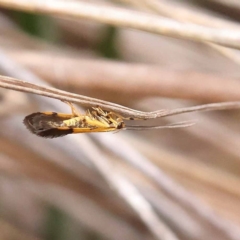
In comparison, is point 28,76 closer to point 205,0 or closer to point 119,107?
point 119,107

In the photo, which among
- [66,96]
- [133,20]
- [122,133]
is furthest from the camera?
[122,133]

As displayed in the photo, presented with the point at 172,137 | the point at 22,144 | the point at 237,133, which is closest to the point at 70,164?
the point at 22,144

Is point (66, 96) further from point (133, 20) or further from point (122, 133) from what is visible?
point (122, 133)

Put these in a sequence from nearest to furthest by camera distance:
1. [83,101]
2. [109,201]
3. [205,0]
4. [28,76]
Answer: [83,101], [28,76], [205,0], [109,201]

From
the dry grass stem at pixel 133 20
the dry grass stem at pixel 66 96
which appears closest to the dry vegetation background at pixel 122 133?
the dry grass stem at pixel 133 20

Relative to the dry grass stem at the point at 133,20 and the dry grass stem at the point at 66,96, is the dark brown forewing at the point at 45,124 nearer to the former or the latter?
the dry grass stem at the point at 66,96

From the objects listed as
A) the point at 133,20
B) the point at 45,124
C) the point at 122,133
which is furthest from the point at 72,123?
the point at 122,133
